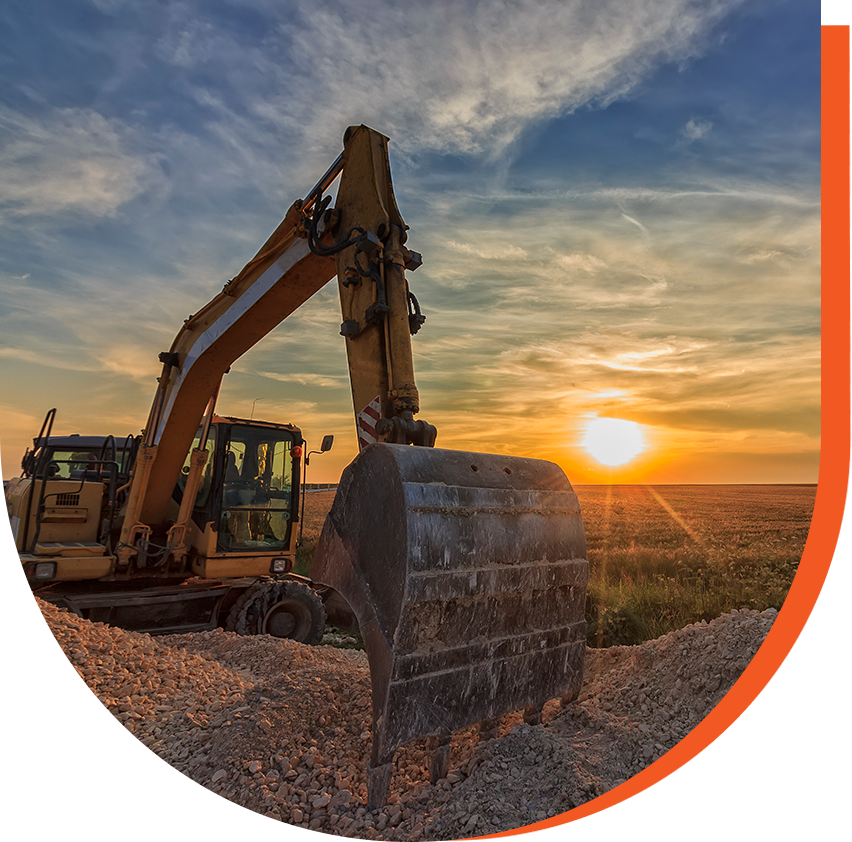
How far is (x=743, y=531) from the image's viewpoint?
455 inches

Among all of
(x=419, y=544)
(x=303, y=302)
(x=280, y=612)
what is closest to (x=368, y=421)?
(x=419, y=544)

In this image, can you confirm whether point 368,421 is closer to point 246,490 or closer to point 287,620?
point 246,490

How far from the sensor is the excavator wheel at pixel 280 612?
6512 millimetres

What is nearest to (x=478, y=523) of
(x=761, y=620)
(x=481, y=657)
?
(x=481, y=657)

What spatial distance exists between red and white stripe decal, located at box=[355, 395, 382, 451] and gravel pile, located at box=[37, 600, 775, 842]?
1516mm

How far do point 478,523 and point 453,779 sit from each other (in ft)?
3.88

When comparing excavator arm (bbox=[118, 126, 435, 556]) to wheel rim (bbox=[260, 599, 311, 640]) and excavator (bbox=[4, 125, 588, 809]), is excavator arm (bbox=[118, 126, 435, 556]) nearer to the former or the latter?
excavator (bbox=[4, 125, 588, 809])

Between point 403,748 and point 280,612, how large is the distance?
4.09 m

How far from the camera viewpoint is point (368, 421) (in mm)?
3307

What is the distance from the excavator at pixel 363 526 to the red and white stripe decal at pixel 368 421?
12mm

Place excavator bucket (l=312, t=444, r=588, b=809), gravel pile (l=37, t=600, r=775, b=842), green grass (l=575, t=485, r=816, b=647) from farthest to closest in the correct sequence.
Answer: green grass (l=575, t=485, r=816, b=647)
gravel pile (l=37, t=600, r=775, b=842)
excavator bucket (l=312, t=444, r=588, b=809)

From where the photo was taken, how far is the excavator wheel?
21.4ft

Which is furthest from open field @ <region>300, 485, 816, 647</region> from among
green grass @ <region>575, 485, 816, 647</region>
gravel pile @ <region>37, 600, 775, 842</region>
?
gravel pile @ <region>37, 600, 775, 842</region>

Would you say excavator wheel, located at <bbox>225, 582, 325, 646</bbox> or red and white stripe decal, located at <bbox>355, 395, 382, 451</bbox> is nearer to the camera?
red and white stripe decal, located at <bbox>355, 395, 382, 451</bbox>
